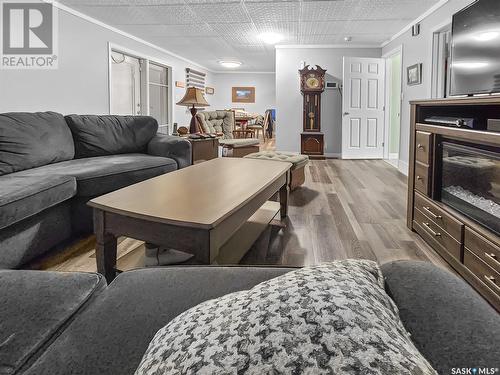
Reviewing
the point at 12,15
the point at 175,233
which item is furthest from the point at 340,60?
the point at 175,233

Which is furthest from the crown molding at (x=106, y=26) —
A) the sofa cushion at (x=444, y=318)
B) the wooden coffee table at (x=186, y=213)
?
the sofa cushion at (x=444, y=318)

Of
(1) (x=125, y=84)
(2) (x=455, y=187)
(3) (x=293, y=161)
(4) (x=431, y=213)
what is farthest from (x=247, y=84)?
(2) (x=455, y=187)

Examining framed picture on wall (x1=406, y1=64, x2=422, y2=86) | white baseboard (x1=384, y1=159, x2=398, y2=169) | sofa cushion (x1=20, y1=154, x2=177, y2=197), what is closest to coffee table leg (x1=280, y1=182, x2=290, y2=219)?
sofa cushion (x1=20, y1=154, x2=177, y2=197)

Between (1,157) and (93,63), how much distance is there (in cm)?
333

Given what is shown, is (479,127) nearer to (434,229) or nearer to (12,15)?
(434,229)

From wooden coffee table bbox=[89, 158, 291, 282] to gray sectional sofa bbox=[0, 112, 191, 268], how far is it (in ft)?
2.09

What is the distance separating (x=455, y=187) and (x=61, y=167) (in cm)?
284

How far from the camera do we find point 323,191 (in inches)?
181

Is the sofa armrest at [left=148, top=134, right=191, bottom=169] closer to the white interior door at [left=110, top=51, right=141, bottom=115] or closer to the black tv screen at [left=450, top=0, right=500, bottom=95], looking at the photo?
the black tv screen at [left=450, top=0, right=500, bottom=95]

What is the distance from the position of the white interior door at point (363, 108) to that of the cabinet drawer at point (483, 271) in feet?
18.6

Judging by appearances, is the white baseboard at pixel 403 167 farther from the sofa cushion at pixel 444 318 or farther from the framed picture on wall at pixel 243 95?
the framed picture on wall at pixel 243 95

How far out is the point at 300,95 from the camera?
7.89 meters

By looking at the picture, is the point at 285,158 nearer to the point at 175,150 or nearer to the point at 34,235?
the point at 175,150

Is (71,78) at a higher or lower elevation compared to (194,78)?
lower
